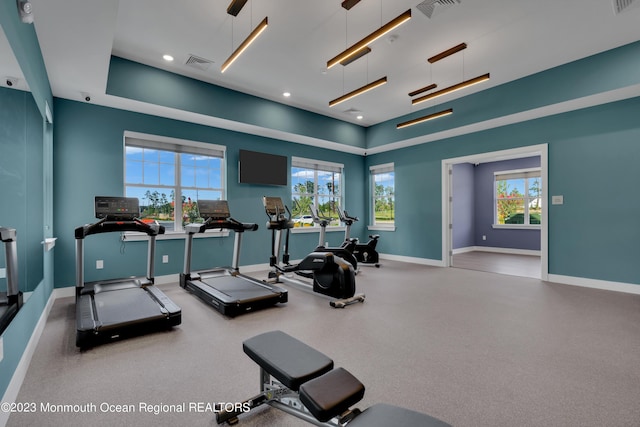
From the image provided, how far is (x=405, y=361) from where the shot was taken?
245 centimetres

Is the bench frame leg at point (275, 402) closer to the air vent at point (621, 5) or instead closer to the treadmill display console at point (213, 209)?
the treadmill display console at point (213, 209)

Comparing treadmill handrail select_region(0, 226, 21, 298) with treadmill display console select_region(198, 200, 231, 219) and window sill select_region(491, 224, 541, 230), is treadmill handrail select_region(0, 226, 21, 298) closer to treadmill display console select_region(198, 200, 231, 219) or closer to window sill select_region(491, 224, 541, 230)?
treadmill display console select_region(198, 200, 231, 219)

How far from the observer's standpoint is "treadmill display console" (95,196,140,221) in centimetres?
372

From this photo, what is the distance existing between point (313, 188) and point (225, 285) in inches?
152

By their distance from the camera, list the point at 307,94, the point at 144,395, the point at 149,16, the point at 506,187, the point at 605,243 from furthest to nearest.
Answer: the point at 506,187 → the point at 307,94 → the point at 605,243 → the point at 149,16 → the point at 144,395

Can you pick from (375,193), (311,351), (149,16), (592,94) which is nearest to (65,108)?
(149,16)

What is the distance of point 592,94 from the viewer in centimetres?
441

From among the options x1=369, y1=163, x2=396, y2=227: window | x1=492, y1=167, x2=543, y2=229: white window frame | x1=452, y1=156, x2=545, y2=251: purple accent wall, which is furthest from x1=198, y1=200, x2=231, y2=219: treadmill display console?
x1=492, y1=167, x2=543, y2=229: white window frame

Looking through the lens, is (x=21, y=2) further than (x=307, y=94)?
No

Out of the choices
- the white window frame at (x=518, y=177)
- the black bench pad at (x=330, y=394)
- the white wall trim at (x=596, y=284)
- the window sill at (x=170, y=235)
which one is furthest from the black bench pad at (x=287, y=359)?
the white window frame at (x=518, y=177)

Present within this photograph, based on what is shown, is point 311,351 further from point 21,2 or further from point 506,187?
point 506,187

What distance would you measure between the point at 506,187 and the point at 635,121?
16.6ft

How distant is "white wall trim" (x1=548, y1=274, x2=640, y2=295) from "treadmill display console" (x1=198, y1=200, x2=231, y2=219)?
5869mm

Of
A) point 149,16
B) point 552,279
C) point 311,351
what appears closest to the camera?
point 311,351
